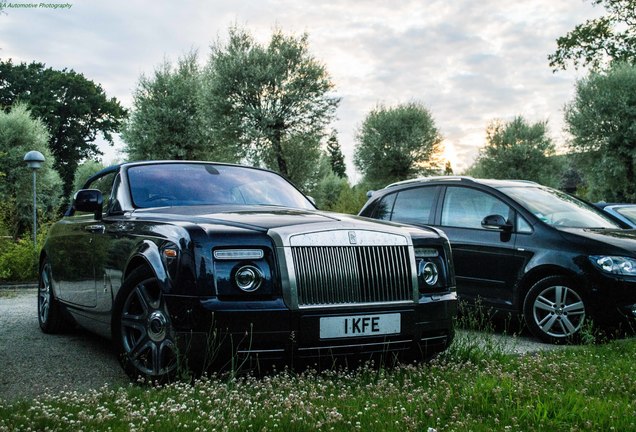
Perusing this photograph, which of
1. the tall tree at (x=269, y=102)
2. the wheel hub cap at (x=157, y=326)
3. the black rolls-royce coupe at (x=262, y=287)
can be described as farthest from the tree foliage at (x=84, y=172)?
the wheel hub cap at (x=157, y=326)

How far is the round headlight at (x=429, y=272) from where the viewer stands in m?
4.84

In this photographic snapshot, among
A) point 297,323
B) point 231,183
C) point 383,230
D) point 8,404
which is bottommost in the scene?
point 8,404

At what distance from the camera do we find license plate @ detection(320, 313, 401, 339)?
429cm

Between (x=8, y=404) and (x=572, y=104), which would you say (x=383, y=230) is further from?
(x=572, y=104)

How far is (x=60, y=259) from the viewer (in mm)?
6816

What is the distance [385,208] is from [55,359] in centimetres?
460

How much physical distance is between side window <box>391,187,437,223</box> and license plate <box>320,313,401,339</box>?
398 cm

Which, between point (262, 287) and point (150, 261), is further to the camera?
point (150, 261)

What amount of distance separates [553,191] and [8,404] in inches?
260

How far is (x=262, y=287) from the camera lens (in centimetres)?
422

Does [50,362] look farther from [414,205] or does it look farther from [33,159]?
[33,159]

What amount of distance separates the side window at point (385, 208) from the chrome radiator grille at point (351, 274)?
418 centimetres

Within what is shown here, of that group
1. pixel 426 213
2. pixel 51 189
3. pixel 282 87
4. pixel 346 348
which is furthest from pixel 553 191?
pixel 51 189

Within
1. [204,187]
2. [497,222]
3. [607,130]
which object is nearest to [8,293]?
[204,187]
